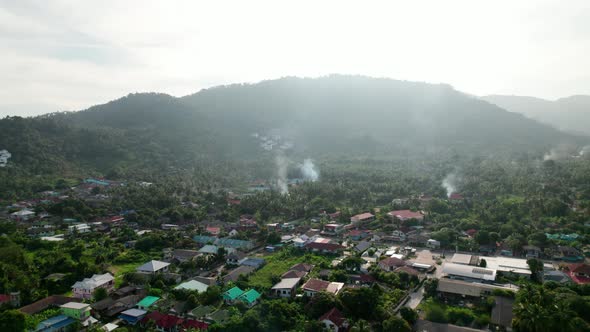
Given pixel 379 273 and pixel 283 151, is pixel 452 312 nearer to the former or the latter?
pixel 379 273

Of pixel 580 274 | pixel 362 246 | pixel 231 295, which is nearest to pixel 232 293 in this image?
pixel 231 295

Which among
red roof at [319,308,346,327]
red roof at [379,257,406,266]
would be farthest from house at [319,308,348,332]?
red roof at [379,257,406,266]

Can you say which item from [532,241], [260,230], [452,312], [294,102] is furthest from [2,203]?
[294,102]

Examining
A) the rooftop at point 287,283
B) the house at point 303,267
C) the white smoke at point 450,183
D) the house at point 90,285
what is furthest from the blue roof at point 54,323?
the white smoke at point 450,183

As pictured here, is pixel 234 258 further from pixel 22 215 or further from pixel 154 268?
pixel 22 215

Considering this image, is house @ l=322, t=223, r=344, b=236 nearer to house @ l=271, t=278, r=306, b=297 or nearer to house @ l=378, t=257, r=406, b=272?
house @ l=378, t=257, r=406, b=272
